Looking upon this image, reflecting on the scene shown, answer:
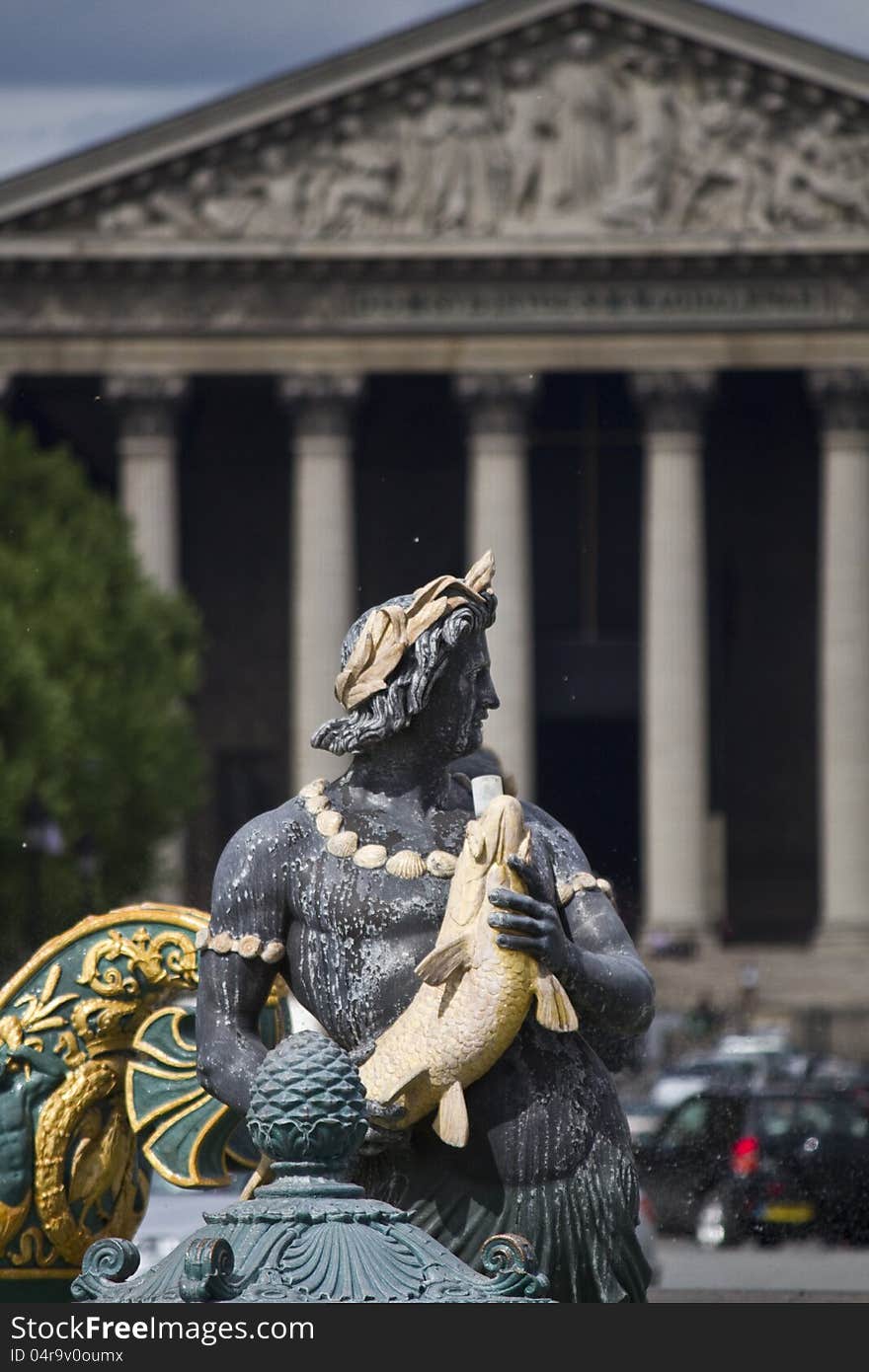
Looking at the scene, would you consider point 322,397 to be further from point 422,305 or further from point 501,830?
point 501,830

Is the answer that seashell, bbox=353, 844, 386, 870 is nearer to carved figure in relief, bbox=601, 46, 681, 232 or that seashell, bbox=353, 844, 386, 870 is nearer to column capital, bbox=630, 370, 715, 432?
column capital, bbox=630, 370, 715, 432

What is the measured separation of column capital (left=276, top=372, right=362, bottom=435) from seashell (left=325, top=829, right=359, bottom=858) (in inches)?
2890

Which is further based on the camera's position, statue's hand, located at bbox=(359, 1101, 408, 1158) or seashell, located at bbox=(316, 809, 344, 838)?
seashell, located at bbox=(316, 809, 344, 838)

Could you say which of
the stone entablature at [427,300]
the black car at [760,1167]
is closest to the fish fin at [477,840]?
the black car at [760,1167]

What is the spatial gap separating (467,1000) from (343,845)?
1.42 feet

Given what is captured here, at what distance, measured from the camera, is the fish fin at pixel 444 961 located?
563cm

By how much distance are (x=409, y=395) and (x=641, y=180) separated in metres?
7.58

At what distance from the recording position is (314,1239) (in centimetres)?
501

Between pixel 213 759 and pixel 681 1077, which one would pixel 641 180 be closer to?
pixel 213 759

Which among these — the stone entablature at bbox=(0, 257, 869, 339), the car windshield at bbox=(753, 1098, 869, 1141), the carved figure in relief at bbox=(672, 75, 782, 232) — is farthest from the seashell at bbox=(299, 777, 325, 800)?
the carved figure in relief at bbox=(672, 75, 782, 232)

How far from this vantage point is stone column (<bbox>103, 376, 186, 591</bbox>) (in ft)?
258

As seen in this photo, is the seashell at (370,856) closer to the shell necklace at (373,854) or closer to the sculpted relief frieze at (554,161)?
the shell necklace at (373,854)

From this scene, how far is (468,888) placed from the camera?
18.7 ft

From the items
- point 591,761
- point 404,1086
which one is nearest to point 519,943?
point 404,1086
